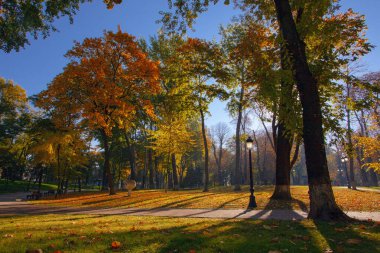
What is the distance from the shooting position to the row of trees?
9.30m

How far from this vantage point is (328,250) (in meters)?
4.96

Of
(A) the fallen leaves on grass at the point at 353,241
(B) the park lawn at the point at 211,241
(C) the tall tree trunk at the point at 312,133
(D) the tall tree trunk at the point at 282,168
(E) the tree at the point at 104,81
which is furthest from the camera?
(E) the tree at the point at 104,81

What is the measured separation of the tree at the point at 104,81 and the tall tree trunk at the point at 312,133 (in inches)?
648

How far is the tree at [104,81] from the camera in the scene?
23.5 metres

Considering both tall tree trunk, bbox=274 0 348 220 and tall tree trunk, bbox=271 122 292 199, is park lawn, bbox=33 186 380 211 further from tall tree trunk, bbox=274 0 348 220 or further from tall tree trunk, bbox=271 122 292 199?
tall tree trunk, bbox=274 0 348 220

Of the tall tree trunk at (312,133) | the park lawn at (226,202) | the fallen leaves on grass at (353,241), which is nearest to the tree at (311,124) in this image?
the tall tree trunk at (312,133)

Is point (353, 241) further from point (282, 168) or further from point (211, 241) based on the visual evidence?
point (282, 168)

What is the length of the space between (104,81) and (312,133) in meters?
18.7

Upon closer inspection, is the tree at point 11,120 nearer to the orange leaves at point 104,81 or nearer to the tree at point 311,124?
the orange leaves at point 104,81

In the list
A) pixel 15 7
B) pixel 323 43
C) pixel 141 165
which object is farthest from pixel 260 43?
pixel 141 165

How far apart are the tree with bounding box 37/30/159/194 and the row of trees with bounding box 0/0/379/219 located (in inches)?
3.4

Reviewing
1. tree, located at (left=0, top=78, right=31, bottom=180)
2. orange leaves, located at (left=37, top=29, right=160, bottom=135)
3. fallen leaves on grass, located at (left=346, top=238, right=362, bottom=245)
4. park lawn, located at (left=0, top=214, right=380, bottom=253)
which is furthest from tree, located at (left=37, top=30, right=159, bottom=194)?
tree, located at (left=0, top=78, right=31, bottom=180)

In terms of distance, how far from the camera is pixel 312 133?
8805mm

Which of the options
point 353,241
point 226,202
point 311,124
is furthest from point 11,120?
point 353,241
